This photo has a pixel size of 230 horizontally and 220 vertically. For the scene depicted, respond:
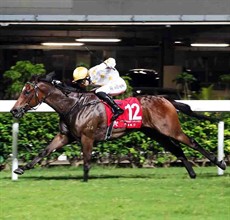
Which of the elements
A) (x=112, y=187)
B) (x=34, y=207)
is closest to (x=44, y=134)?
(x=112, y=187)

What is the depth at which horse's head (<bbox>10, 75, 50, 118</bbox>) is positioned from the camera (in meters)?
11.5

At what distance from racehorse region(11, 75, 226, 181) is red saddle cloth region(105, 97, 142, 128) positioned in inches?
3.4

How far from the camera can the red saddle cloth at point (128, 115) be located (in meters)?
11.7

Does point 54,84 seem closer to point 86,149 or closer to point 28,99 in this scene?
point 28,99

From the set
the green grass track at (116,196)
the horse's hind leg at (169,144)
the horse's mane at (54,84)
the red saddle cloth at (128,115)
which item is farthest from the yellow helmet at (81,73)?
the green grass track at (116,196)

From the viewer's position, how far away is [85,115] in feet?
37.9

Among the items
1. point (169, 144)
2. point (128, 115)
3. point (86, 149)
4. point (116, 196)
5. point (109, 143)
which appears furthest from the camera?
point (109, 143)

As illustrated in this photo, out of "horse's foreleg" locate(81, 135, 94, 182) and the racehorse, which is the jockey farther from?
"horse's foreleg" locate(81, 135, 94, 182)

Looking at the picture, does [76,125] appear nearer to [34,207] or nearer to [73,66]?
[34,207]

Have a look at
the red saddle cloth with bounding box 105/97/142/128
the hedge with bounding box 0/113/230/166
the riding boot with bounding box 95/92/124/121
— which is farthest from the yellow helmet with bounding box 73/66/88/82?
the hedge with bounding box 0/113/230/166

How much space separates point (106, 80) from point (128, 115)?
669 millimetres

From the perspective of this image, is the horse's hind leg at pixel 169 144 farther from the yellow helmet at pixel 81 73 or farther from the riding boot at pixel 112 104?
the yellow helmet at pixel 81 73

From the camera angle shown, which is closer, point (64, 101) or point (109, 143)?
point (64, 101)

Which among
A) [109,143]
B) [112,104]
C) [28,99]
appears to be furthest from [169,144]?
[28,99]
